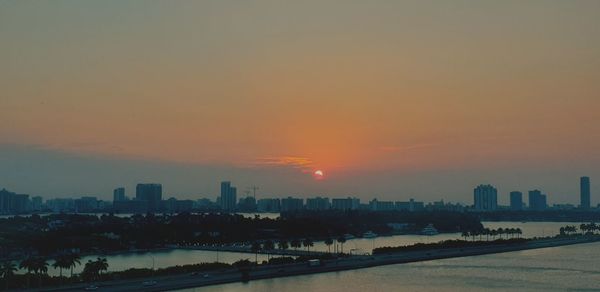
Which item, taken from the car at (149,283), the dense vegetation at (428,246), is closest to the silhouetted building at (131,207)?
the dense vegetation at (428,246)

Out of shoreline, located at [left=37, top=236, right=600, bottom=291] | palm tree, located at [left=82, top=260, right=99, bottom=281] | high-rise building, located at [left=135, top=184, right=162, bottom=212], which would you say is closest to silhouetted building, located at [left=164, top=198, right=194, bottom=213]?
high-rise building, located at [left=135, top=184, right=162, bottom=212]

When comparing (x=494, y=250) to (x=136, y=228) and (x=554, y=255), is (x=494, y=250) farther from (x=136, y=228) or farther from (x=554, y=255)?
A: (x=136, y=228)

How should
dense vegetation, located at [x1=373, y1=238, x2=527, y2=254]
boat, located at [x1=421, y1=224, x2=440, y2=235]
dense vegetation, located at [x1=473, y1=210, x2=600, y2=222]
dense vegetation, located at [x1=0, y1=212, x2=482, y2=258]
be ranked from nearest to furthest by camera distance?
dense vegetation, located at [x1=0, y1=212, x2=482, y2=258], dense vegetation, located at [x1=373, y1=238, x2=527, y2=254], boat, located at [x1=421, y1=224, x2=440, y2=235], dense vegetation, located at [x1=473, y1=210, x2=600, y2=222]

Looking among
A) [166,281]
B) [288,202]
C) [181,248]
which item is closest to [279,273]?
[166,281]

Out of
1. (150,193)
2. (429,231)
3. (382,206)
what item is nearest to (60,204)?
(150,193)

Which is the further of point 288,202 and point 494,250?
point 288,202

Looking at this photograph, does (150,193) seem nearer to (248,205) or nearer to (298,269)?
(248,205)

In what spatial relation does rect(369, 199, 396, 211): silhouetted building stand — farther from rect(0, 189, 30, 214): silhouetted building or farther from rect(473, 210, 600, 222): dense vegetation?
rect(0, 189, 30, 214): silhouetted building
